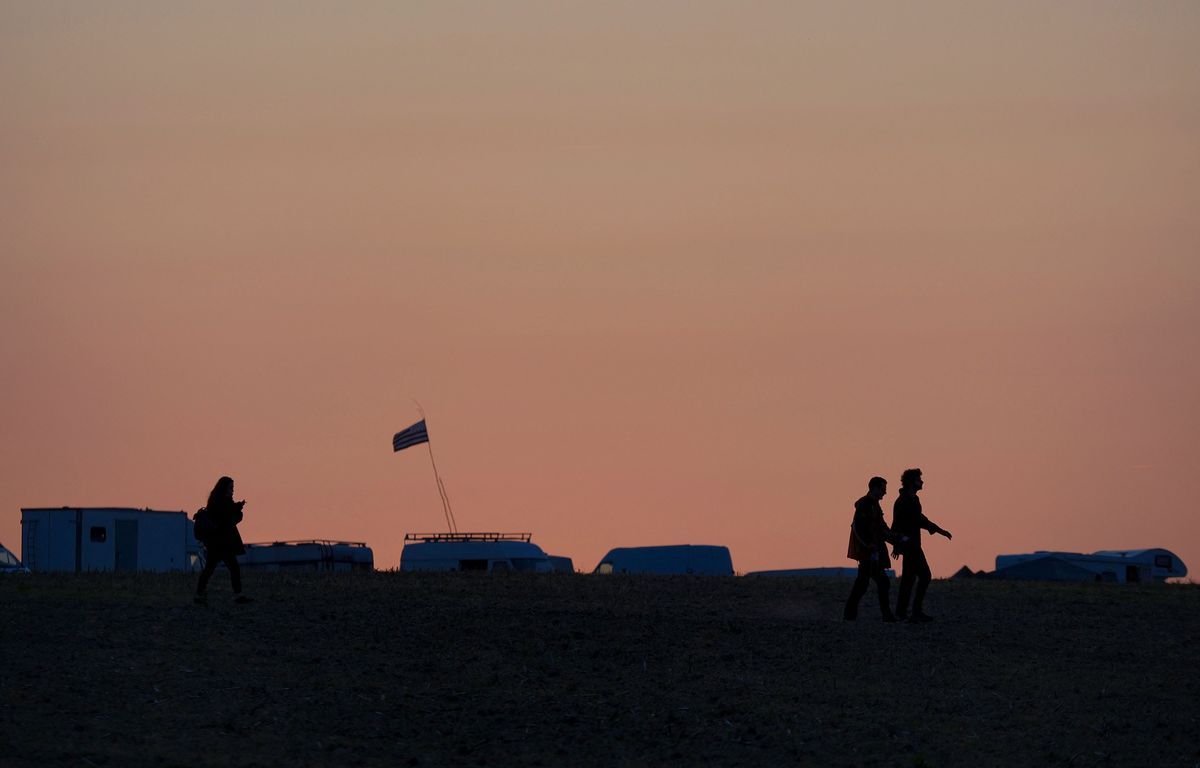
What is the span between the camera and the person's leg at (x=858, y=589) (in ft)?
90.6

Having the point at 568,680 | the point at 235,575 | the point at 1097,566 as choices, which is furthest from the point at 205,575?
the point at 1097,566

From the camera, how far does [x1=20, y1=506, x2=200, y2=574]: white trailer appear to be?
5072 centimetres

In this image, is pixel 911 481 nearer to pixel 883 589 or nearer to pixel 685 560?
pixel 883 589

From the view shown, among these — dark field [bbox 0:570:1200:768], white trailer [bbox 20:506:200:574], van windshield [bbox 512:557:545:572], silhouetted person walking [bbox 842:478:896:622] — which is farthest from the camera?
white trailer [bbox 20:506:200:574]

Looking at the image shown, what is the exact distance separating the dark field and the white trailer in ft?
67.1

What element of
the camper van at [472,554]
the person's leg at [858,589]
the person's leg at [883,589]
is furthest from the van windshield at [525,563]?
the person's leg at [883,589]

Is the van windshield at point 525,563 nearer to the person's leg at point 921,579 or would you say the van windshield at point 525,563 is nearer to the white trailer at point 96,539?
the white trailer at point 96,539

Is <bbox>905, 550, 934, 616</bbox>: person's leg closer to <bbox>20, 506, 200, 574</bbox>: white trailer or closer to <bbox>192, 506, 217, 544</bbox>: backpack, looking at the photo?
<bbox>192, 506, 217, 544</bbox>: backpack

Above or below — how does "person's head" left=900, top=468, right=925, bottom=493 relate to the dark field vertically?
above

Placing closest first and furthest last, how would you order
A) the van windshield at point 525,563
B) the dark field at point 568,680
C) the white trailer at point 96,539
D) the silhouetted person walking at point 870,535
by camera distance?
the dark field at point 568,680
the silhouetted person walking at point 870,535
the van windshield at point 525,563
the white trailer at point 96,539

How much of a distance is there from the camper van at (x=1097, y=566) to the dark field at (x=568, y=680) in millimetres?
20525

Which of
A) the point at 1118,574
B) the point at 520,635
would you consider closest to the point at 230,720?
the point at 520,635

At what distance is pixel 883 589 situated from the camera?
2794 centimetres

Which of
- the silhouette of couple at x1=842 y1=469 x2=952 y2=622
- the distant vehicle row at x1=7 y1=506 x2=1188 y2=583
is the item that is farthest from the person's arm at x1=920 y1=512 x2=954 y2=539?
the distant vehicle row at x1=7 y1=506 x2=1188 y2=583
